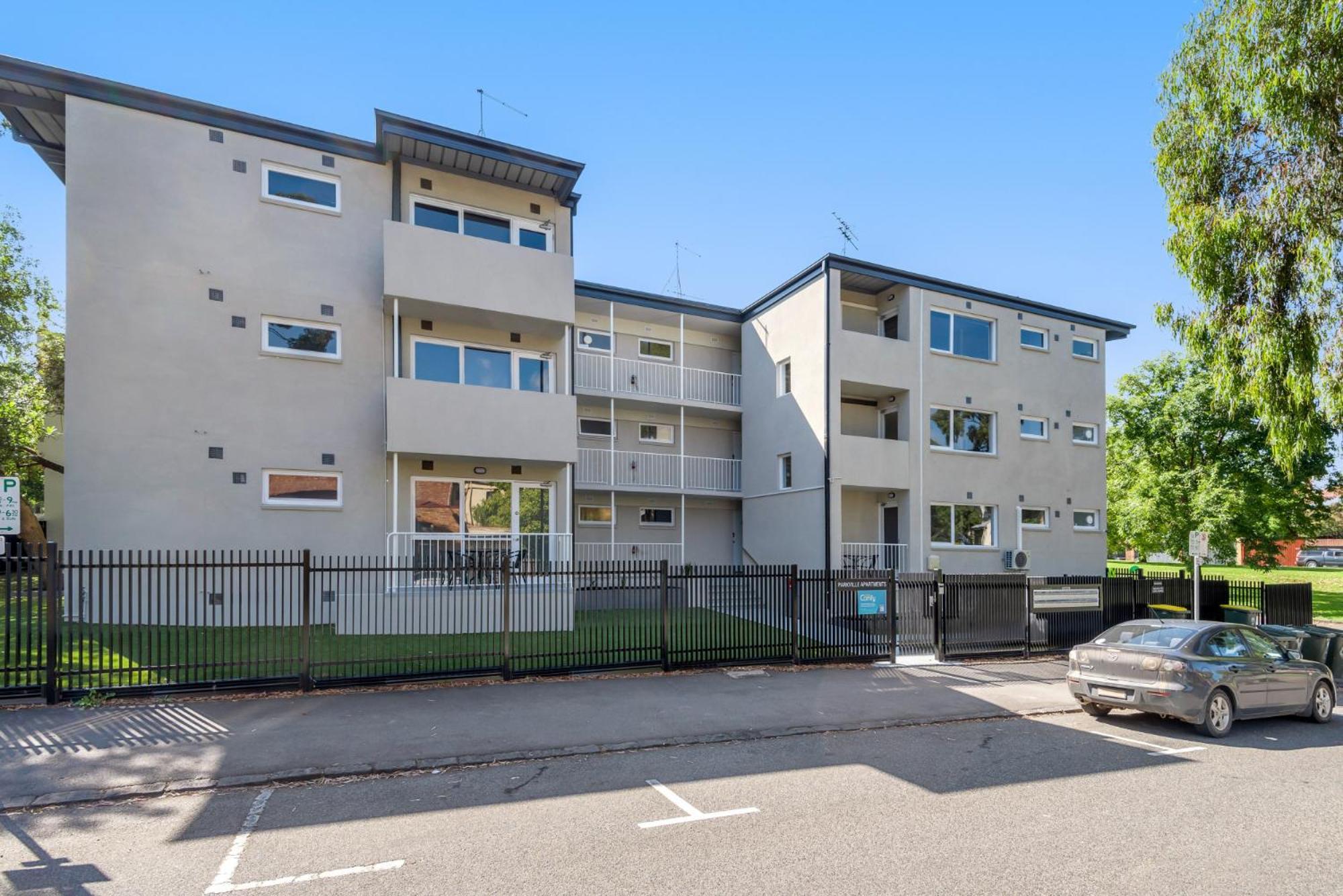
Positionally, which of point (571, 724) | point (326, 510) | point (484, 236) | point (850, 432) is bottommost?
point (571, 724)

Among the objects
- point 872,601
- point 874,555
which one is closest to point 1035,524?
point 874,555

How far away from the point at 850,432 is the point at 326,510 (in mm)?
13610

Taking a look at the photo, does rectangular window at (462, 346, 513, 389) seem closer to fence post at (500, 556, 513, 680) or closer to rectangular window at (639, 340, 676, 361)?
rectangular window at (639, 340, 676, 361)

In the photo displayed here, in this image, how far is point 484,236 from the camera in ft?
53.9

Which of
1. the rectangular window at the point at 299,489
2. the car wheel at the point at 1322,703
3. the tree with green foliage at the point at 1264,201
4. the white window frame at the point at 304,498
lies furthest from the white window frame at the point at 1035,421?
the rectangular window at the point at 299,489

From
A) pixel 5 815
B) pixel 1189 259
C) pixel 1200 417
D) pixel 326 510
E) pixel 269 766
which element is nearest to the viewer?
pixel 5 815

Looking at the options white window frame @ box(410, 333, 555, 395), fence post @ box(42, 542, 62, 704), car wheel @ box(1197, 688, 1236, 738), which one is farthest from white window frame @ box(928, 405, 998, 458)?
fence post @ box(42, 542, 62, 704)

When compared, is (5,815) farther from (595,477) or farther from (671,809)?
(595,477)

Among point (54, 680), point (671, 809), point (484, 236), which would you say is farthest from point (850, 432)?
point (54, 680)

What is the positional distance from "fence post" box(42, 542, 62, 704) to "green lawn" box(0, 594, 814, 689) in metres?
0.17

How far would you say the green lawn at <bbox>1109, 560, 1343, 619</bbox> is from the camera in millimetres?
25453

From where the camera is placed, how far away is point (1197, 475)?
Answer: 1099 inches

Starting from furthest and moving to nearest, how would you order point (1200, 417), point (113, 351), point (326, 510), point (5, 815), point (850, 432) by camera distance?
point (1200, 417) → point (850, 432) → point (326, 510) → point (113, 351) → point (5, 815)

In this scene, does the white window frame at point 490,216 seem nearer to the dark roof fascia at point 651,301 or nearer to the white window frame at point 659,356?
the dark roof fascia at point 651,301
